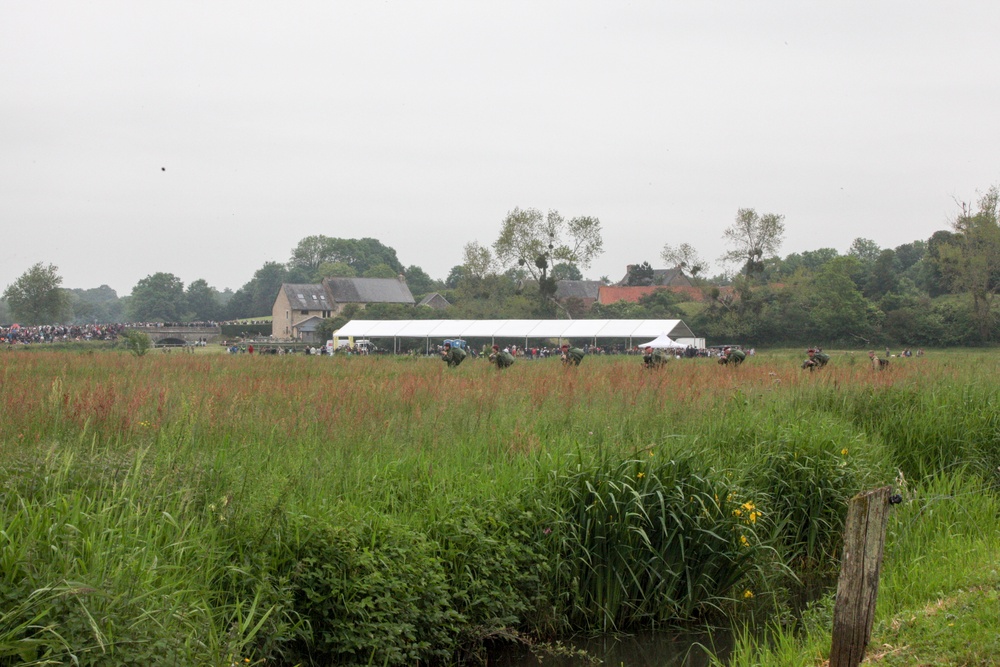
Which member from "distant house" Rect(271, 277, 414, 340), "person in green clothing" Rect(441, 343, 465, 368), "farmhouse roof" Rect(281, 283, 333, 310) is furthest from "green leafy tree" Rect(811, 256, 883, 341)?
"farmhouse roof" Rect(281, 283, 333, 310)

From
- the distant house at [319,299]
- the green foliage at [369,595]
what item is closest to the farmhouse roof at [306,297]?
the distant house at [319,299]

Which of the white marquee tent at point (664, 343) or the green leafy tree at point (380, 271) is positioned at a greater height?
the green leafy tree at point (380, 271)

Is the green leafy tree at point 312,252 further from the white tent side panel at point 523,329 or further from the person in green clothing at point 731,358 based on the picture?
A: the person in green clothing at point 731,358

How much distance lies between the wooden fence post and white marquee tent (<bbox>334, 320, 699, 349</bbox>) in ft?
162

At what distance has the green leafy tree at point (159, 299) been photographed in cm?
11825

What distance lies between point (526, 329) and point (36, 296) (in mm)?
49160

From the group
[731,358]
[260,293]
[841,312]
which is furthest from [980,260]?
[260,293]

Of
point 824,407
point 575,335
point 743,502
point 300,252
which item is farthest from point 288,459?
point 300,252

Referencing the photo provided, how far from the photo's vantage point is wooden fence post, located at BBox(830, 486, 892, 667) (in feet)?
15.4

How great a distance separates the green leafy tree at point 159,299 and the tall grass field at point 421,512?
112174 millimetres

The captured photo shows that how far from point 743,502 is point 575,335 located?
46330 mm

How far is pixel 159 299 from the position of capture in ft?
394

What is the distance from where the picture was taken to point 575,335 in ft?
180

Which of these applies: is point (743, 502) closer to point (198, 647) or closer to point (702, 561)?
point (702, 561)
